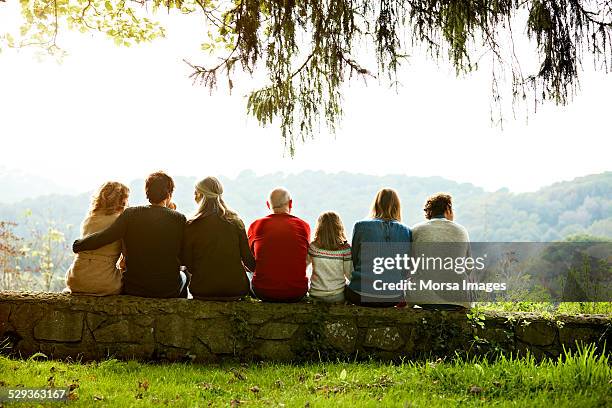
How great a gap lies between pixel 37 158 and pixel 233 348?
181ft

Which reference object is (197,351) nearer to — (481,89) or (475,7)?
(481,89)

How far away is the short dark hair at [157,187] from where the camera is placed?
15.1 ft

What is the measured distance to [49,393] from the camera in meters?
3.37

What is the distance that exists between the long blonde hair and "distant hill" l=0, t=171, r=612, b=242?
3262 cm

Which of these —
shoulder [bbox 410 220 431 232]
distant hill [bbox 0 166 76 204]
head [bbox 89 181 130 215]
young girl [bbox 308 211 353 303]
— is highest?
distant hill [bbox 0 166 76 204]

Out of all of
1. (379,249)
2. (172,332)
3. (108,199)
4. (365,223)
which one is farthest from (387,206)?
(108,199)

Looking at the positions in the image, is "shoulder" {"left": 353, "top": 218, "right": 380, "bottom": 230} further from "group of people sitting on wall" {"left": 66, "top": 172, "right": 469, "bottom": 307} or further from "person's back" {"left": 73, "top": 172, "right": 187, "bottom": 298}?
"person's back" {"left": 73, "top": 172, "right": 187, "bottom": 298}

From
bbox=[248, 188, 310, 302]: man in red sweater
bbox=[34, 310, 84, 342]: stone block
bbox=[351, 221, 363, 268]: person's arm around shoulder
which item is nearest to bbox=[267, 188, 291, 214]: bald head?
bbox=[248, 188, 310, 302]: man in red sweater

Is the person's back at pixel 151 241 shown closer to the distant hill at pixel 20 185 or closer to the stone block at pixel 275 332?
the stone block at pixel 275 332

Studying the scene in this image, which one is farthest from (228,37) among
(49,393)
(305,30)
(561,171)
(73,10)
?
(561,171)

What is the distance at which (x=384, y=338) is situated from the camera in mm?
4617

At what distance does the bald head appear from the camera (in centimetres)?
479

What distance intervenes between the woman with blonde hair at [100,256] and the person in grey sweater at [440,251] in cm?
239

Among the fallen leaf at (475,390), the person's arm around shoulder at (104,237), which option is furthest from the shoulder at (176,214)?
the fallen leaf at (475,390)
